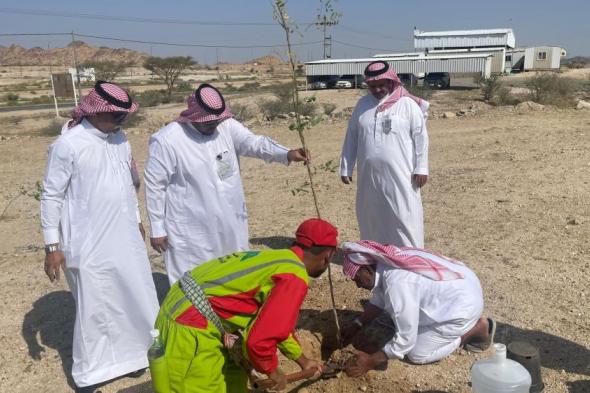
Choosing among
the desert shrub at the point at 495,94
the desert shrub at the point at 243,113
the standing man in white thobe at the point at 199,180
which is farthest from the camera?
the desert shrub at the point at 495,94

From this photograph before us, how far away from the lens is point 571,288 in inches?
173

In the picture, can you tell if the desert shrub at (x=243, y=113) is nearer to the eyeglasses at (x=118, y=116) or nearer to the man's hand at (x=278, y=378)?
the eyeglasses at (x=118, y=116)

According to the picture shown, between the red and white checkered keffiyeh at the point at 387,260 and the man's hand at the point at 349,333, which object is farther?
the man's hand at the point at 349,333

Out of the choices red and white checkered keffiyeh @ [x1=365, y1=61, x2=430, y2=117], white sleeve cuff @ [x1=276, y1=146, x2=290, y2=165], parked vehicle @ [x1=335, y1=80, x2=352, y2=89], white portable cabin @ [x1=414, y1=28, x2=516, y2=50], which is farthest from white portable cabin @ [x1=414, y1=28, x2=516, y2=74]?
white sleeve cuff @ [x1=276, y1=146, x2=290, y2=165]

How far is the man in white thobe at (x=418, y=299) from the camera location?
9.87 ft

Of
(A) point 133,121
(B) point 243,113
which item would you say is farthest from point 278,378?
(B) point 243,113

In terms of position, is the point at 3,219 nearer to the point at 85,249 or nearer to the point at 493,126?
the point at 85,249

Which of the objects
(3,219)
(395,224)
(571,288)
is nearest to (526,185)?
(571,288)

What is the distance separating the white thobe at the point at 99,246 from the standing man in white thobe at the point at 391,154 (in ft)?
6.02

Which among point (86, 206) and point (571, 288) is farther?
point (571, 288)

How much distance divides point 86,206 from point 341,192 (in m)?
5.03

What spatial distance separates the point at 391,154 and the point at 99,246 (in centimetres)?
220

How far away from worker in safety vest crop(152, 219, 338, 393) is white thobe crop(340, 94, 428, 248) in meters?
2.05

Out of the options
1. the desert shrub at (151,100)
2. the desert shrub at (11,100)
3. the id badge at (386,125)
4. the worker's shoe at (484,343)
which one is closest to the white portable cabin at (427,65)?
the desert shrub at (151,100)
